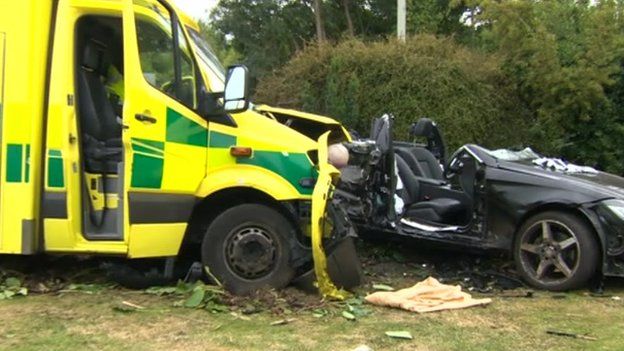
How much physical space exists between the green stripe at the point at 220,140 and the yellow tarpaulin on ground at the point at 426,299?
1.73m

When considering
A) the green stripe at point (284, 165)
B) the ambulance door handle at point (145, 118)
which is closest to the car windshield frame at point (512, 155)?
the green stripe at point (284, 165)

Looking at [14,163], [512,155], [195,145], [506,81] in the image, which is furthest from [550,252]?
[506,81]

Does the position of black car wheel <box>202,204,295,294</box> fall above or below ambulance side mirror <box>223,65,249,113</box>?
below

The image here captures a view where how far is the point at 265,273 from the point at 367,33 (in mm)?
25281

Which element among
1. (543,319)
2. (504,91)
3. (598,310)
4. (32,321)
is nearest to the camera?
(32,321)

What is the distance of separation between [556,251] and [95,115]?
4.30 m

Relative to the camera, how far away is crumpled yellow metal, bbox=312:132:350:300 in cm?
571

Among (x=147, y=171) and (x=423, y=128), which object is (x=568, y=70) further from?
(x=147, y=171)

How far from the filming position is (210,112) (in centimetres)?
588

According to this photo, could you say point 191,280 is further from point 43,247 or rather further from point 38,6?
point 38,6

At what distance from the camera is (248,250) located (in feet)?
19.5

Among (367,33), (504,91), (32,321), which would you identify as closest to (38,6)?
(32,321)

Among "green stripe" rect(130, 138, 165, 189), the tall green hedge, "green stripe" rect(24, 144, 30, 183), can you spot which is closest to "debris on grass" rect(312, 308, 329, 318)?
"green stripe" rect(130, 138, 165, 189)

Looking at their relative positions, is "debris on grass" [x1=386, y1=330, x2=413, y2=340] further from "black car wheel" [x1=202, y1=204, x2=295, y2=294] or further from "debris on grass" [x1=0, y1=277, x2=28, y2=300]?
"debris on grass" [x1=0, y1=277, x2=28, y2=300]
